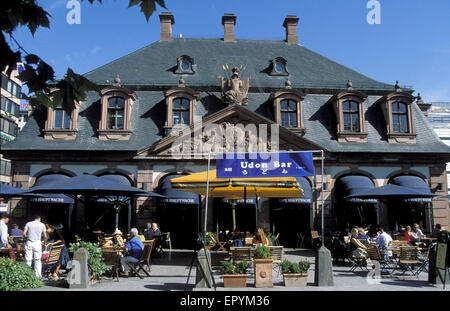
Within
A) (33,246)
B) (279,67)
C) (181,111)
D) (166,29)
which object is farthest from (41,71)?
(166,29)

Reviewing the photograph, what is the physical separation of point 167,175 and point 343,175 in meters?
9.29

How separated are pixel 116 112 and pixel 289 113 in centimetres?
946

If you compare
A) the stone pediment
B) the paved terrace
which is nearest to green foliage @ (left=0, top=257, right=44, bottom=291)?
the paved terrace

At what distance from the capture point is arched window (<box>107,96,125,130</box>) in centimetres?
2238

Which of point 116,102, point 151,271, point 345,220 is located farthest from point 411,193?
point 116,102

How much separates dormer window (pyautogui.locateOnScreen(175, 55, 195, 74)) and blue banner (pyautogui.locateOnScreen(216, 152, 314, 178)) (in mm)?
14754

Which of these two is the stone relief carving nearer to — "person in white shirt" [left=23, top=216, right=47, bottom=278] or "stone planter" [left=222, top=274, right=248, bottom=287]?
"person in white shirt" [left=23, top=216, right=47, bottom=278]

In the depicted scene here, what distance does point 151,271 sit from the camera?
12.8 metres

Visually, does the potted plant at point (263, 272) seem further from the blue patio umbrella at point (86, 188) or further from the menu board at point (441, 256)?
the blue patio umbrella at point (86, 188)

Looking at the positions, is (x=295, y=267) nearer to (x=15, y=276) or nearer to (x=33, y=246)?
(x=15, y=276)

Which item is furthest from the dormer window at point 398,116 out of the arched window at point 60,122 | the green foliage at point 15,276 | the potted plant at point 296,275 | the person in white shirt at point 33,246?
the green foliage at point 15,276

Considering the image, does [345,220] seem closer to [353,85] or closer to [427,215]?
[427,215]

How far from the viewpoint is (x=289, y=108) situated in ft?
74.9

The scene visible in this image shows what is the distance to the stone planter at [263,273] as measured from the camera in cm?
988
